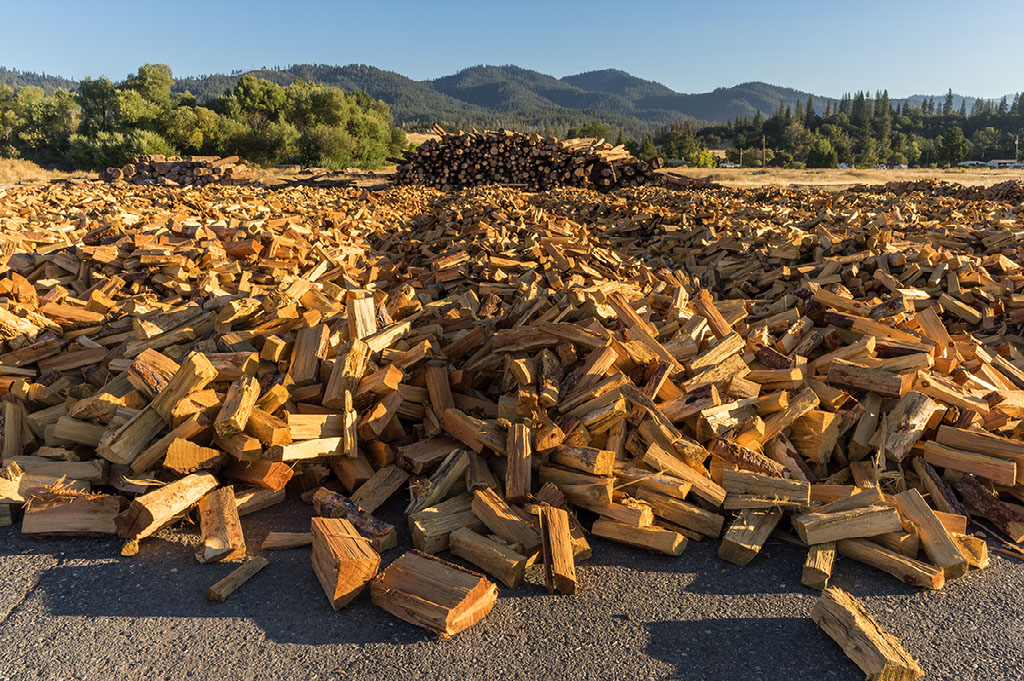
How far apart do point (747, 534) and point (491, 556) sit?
3.91 ft

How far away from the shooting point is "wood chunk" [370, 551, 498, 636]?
214 centimetres

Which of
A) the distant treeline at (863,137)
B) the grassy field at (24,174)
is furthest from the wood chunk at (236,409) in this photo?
the distant treeline at (863,137)

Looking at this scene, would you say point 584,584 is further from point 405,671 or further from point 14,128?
point 14,128

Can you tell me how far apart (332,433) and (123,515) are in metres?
1.01

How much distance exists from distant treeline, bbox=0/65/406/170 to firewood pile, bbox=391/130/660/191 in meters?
20.3

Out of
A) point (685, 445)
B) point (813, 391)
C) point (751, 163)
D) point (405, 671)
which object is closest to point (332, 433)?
point (405, 671)

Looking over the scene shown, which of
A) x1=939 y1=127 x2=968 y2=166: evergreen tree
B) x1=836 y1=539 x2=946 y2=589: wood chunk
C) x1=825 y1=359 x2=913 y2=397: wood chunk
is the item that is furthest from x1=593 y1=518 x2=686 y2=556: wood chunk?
x1=939 y1=127 x2=968 y2=166: evergreen tree

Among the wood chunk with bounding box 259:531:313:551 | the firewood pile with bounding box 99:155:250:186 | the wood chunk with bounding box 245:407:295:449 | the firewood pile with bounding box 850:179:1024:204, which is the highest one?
the firewood pile with bounding box 99:155:250:186

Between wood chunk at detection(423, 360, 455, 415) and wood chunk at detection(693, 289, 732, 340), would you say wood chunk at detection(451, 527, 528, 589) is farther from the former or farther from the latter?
wood chunk at detection(693, 289, 732, 340)

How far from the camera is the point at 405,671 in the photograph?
6.53ft

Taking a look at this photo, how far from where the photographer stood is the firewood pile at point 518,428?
2.56 m

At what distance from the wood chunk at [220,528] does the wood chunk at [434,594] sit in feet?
2.53

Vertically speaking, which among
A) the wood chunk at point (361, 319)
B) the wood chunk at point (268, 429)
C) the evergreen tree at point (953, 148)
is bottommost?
the wood chunk at point (268, 429)

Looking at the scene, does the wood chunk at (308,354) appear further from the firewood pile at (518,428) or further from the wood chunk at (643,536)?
the wood chunk at (643,536)
